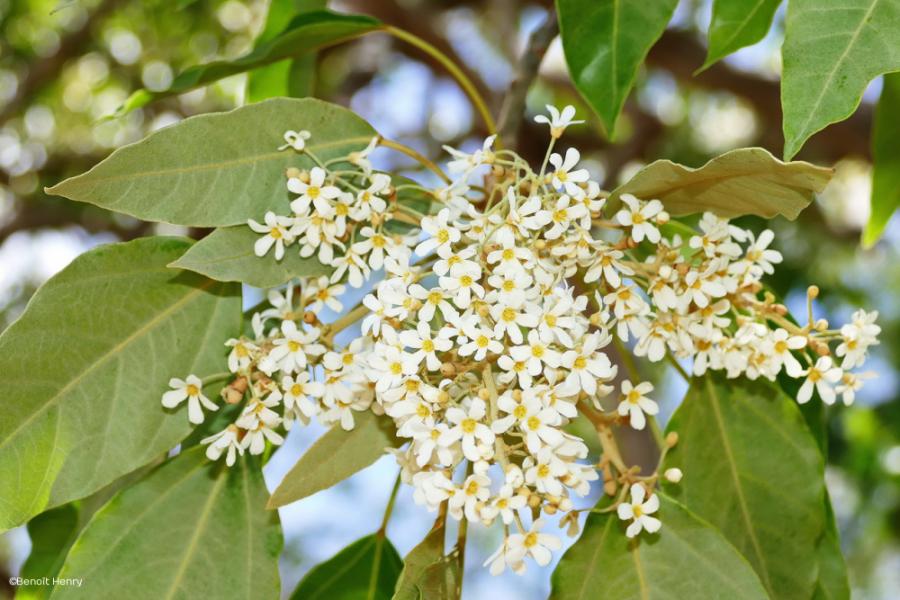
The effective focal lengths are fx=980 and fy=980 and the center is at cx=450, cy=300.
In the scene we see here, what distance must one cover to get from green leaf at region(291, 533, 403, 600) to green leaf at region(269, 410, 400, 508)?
207 millimetres

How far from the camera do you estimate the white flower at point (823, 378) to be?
2.64ft

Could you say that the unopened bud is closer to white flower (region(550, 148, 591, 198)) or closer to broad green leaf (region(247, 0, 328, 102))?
white flower (region(550, 148, 591, 198))

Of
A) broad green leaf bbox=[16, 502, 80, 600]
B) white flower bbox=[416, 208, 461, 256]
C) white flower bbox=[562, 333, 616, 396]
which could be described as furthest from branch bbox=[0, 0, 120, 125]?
white flower bbox=[562, 333, 616, 396]

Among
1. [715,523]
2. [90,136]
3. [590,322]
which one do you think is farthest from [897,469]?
[90,136]

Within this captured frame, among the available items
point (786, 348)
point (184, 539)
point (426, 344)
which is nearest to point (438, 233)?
point (426, 344)

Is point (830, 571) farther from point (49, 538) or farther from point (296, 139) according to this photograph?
point (49, 538)

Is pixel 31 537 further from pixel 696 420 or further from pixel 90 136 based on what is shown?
pixel 90 136

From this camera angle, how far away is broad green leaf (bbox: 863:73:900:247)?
1056 millimetres

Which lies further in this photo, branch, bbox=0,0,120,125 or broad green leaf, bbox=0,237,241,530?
branch, bbox=0,0,120,125

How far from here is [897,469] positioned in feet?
7.88

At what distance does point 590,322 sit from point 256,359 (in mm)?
278

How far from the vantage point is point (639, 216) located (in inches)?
30.4

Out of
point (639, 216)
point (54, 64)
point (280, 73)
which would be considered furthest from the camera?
point (54, 64)

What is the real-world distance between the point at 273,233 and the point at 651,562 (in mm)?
431
